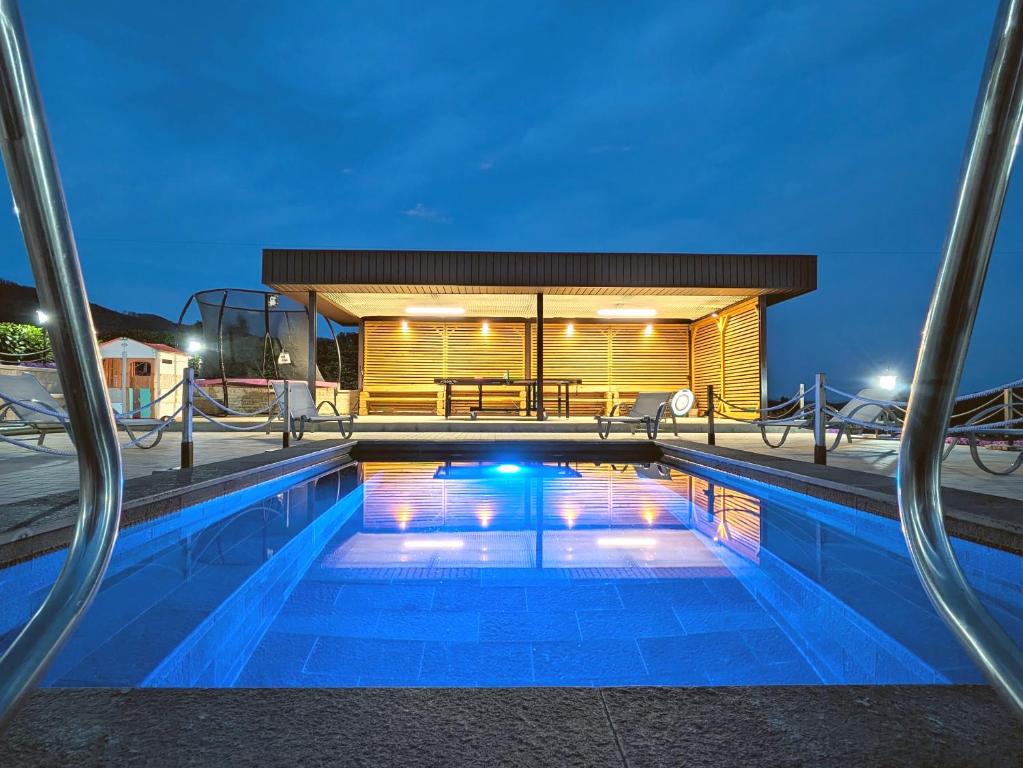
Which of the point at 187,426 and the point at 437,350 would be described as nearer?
the point at 187,426

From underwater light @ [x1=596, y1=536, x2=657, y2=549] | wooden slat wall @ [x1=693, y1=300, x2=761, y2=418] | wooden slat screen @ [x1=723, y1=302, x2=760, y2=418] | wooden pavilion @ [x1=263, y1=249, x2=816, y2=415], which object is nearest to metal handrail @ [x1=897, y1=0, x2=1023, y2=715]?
underwater light @ [x1=596, y1=536, x2=657, y2=549]

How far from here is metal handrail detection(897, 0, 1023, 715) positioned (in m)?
0.66

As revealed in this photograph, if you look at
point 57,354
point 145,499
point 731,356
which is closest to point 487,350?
point 731,356

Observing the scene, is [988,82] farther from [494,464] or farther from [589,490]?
[494,464]

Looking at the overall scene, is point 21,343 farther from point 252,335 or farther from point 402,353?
point 402,353

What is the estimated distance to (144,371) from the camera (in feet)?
48.5

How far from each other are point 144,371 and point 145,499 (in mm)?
13481

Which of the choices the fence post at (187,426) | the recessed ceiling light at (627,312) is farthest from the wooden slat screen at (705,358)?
the fence post at (187,426)

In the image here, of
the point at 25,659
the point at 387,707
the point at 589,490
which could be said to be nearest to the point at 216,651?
the point at 387,707

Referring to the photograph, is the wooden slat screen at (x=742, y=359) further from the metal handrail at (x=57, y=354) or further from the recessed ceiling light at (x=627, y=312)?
the metal handrail at (x=57, y=354)

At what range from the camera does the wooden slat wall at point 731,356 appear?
42.3ft

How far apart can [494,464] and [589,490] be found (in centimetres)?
229

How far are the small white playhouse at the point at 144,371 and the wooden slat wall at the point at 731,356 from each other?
1236 cm

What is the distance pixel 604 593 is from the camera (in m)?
2.54
